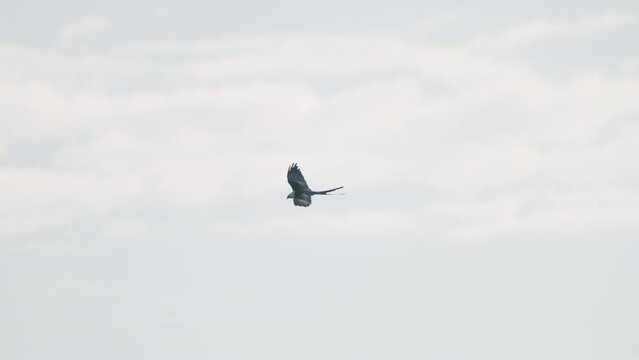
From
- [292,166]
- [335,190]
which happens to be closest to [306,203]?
[292,166]

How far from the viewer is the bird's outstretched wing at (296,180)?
83.5 meters

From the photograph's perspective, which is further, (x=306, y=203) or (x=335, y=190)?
(x=306, y=203)

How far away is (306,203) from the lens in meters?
82.5

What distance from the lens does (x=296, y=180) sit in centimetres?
8375

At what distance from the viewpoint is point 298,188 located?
8362 centimetres

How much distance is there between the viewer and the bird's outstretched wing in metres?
83.5

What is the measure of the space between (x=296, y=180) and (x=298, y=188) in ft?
2.78

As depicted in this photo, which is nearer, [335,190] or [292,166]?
[335,190]

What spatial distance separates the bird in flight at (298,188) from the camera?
82812 millimetres

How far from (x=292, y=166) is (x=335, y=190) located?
12155 mm

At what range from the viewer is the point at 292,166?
275 ft

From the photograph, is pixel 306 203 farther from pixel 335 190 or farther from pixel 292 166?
pixel 335 190

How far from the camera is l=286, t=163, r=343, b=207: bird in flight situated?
82.8 meters

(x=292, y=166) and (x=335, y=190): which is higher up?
(x=292, y=166)
